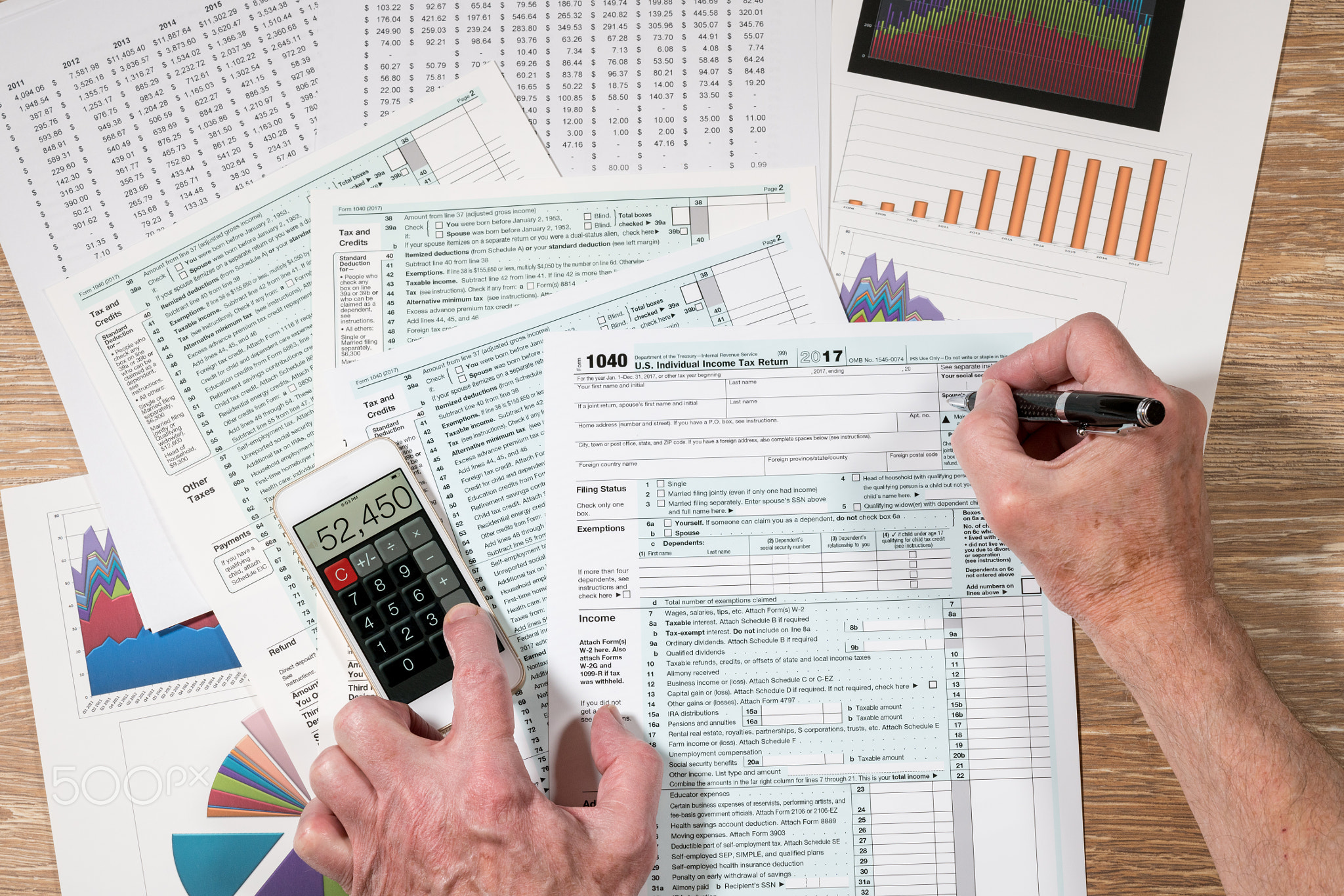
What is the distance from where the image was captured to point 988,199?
0.83 meters

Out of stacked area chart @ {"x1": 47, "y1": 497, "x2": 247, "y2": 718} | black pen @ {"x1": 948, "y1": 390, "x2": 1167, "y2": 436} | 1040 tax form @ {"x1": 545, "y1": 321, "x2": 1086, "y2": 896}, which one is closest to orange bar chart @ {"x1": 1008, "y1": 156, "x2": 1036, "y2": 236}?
1040 tax form @ {"x1": 545, "y1": 321, "x2": 1086, "y2": 896}

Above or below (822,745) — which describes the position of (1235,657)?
above

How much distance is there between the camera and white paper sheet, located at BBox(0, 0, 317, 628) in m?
0.86

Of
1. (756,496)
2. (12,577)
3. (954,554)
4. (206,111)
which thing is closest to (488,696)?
(756,496)

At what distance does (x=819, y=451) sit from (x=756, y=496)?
77mm

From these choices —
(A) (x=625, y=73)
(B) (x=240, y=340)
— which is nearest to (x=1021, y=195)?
(A) (x=625, y=73)

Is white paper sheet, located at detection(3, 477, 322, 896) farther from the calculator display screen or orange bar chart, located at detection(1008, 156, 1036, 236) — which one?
orange bar chart, located at detection(1008, 156, 1036, 236)

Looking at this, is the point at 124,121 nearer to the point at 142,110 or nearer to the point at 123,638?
the point at 142,110

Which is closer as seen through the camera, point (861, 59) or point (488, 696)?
point (488, 696)

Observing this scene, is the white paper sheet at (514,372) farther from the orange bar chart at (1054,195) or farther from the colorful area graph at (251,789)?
the orange bar chart at (1054,195)

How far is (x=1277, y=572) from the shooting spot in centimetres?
80

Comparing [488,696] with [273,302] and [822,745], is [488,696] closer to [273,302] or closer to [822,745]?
[822,745]

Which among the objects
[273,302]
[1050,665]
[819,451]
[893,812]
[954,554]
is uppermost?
[273,302]

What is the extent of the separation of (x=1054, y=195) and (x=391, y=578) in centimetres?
77
